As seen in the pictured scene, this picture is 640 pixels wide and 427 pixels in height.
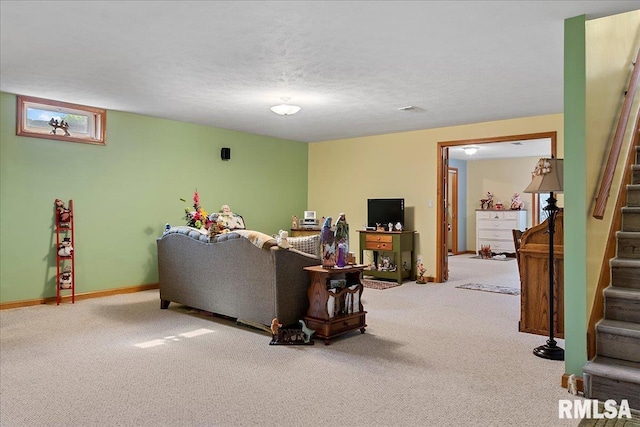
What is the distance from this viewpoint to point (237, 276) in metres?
4.26

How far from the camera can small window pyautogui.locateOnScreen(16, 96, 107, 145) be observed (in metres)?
5.27

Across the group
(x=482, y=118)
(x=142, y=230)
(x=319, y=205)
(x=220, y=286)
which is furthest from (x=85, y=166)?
(x=482, y=118)

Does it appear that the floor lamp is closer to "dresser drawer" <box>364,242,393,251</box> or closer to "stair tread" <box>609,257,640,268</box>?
"stair tread" <box>609,257,640,268</box>

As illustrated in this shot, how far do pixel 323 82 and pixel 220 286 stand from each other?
224 centimetres

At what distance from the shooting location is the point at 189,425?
94.0 inches

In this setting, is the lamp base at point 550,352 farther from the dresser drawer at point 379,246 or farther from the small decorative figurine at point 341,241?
the dresser drawer at point 379,246

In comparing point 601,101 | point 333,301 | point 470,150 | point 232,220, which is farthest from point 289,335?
point 470,150

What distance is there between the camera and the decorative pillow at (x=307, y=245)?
167 inches

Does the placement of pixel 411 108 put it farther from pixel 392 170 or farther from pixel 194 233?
pixel 194 233

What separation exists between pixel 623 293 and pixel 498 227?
26.9 ft

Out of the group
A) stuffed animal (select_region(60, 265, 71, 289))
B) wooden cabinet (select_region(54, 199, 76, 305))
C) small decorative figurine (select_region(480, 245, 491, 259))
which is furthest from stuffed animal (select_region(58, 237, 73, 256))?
small decorative figurine (select_region(480, 245, 491, 259))

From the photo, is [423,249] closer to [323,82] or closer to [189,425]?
[323,82]

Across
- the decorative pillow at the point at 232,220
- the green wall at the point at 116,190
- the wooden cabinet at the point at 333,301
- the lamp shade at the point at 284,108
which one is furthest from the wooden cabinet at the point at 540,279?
the green wall at the point at 116,190

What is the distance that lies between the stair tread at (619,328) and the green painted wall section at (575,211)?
0.18 m
